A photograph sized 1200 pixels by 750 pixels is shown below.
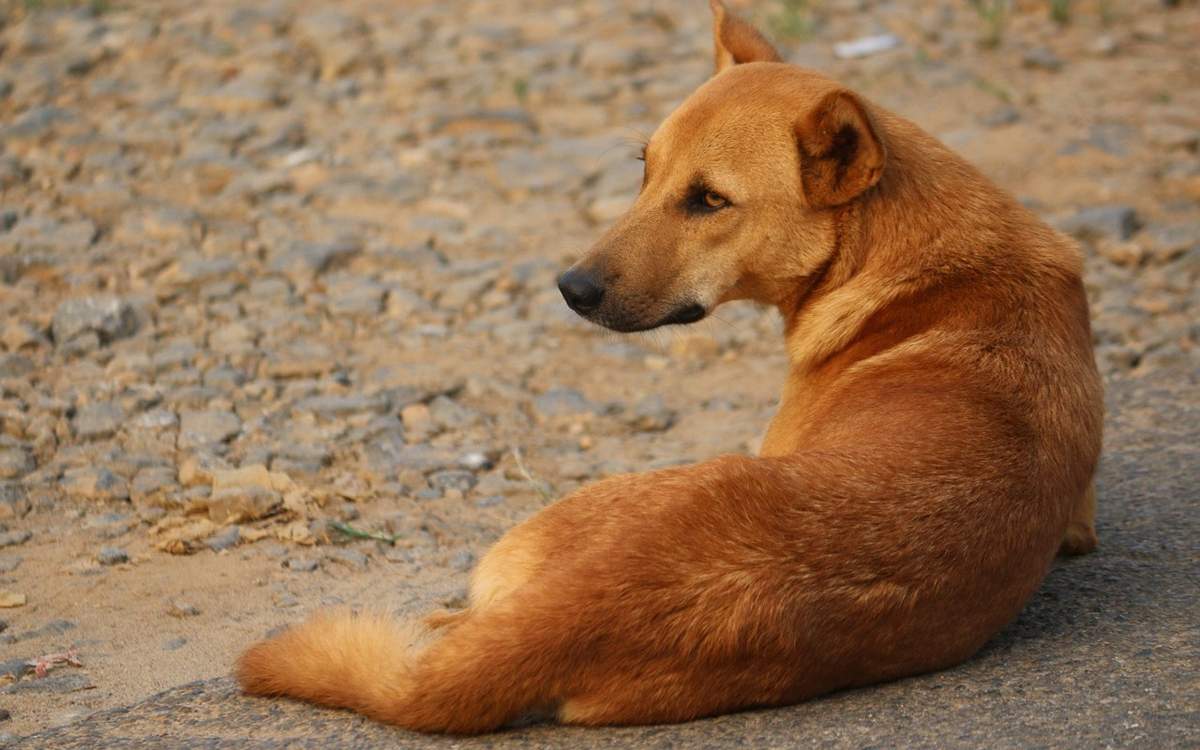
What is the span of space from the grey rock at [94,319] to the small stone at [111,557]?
187cm

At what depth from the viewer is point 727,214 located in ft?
14.7

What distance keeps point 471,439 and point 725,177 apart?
1.89m

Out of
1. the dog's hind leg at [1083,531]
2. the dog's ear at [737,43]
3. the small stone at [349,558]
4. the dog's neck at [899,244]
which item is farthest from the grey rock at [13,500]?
the dog's hind leg at [1083,531]

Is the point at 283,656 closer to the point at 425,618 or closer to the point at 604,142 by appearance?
the point at 425,618

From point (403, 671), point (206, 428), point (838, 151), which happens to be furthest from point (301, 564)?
point (838, 151)

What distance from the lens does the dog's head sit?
438cm

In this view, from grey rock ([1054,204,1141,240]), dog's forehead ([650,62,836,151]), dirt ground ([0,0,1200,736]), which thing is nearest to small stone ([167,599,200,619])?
dirt ground ([0,0,1200,736])

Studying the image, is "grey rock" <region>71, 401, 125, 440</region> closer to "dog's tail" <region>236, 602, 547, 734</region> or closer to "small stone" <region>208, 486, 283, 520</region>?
"small stone" <region>208, 486, 283, 520</region>

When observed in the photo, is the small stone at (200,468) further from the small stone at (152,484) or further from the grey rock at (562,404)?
the grey rock at (562,404)

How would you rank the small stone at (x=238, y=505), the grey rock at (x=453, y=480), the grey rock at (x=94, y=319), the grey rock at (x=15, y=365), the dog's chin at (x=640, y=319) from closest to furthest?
1. the dog's chin at (x=640, y=319)
2. the small stone at (x=238, y=505)
3. the grey rock at (x=453, y=480)
4. the grey rock at (x=15, y=365)
5. the grey rock at (x=94, y=319)

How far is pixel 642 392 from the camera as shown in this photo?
637cm

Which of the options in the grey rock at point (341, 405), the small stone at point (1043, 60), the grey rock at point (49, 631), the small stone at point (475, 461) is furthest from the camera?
→ the small stone at point (1043, 60)

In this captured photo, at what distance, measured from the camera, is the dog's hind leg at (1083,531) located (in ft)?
14.2

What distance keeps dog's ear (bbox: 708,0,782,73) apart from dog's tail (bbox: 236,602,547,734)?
2.48 meters
